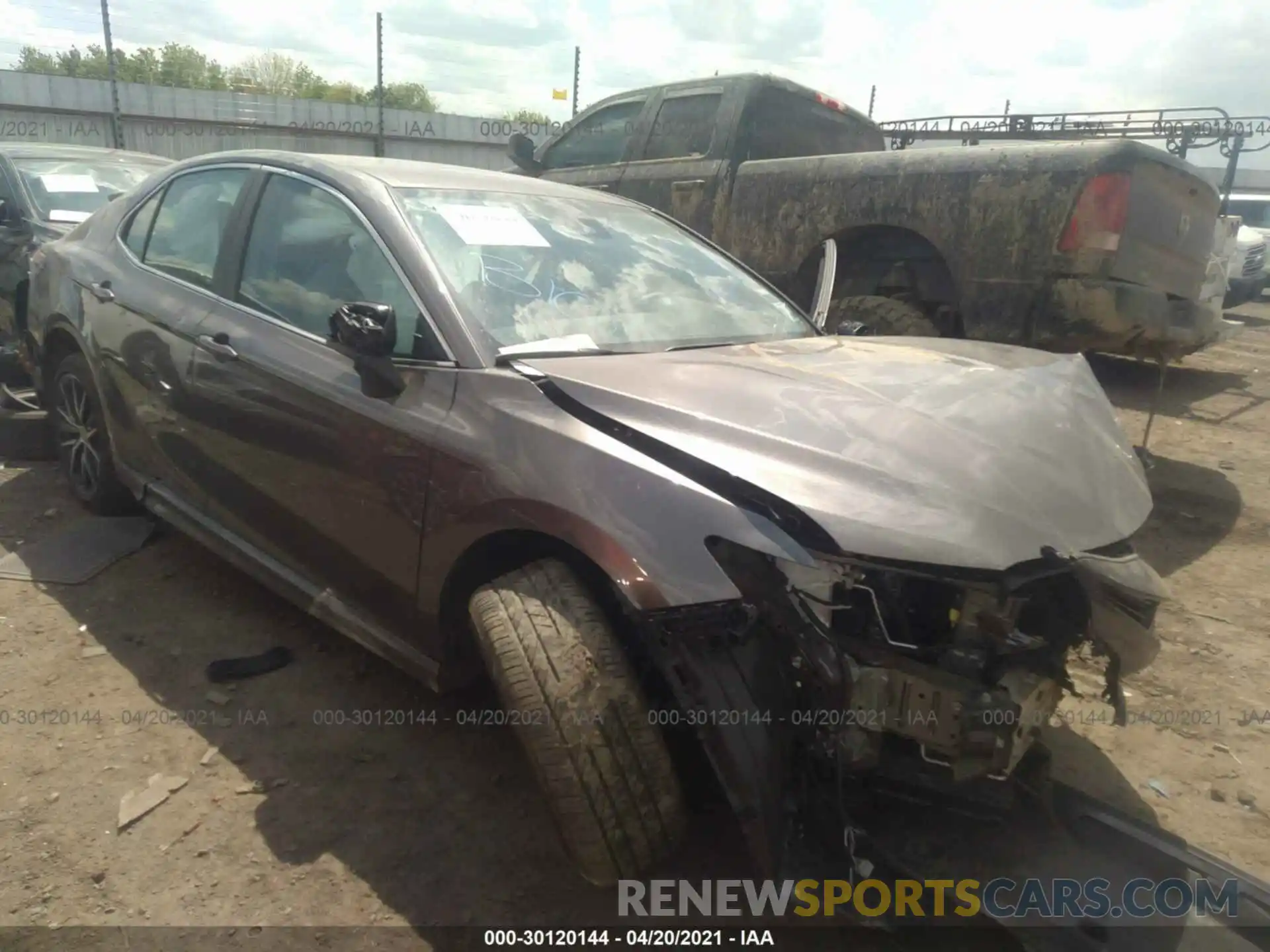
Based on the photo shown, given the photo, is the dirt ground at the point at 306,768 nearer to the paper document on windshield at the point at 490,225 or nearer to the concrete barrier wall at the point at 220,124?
the paper document on windshield at the point at 490,225

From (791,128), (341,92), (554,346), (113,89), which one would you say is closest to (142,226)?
(554,346)

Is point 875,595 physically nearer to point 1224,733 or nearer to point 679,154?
point 1224,733

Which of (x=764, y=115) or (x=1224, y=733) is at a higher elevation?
(x=764, y=115)

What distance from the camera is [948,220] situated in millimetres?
4941

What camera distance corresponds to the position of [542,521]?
221 cm

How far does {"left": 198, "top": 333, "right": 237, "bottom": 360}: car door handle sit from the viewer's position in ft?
10.2

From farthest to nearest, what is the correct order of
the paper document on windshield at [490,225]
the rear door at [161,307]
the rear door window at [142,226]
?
1. the rear door window at [142,226]
2. the rear door at [161,307]
3. the paper document on windshield at [490,225]

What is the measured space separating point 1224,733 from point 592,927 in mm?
2194

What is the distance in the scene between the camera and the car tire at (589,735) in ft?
6.74

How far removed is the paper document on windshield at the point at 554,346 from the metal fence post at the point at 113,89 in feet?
40.7

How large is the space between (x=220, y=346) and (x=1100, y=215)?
3.96 meters

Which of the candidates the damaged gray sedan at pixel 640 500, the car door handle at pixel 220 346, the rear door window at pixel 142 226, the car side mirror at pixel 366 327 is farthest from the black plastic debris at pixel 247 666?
the rear door window at pixel 142 226

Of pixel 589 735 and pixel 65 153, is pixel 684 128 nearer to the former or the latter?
pixel 65 153

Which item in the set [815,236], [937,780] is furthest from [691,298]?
[815,236]
